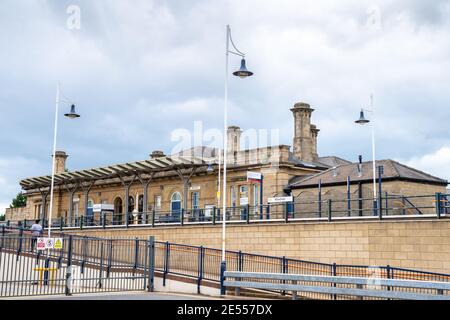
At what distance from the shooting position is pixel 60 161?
71500 millimetres

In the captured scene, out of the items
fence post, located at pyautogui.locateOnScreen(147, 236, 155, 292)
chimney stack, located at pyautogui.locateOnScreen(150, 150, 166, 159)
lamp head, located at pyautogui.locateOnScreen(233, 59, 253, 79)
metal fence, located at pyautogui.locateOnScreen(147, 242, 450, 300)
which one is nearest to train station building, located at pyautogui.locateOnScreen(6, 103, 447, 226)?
metal fence, located at pyautogui.locateOnScreen(147, 242, 450, 300)

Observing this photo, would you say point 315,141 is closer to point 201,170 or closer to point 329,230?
point 201,170

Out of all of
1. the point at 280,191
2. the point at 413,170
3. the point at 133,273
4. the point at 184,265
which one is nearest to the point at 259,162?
the point at 280,191

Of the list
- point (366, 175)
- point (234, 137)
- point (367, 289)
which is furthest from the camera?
point (234, 137)

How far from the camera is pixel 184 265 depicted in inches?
877

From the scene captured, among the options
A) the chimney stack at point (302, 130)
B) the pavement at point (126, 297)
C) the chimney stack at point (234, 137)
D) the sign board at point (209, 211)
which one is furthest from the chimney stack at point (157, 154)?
the pavement at point (126, 297)

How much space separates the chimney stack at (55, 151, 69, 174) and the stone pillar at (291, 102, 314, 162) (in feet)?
114

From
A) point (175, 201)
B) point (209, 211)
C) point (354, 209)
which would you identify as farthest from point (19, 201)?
point (354, 209)

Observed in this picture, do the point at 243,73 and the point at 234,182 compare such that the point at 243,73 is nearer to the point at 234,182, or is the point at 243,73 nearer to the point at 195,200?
the point at 234,182

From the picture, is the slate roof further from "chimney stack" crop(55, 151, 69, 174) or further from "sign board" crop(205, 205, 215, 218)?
"chimney stack" crop(55, 151, 69, 174)

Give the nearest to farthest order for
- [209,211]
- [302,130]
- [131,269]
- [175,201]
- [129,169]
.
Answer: [131,269]
[209,211]
[129,169]
[175,201]
[302,130]

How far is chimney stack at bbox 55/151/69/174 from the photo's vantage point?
70744mm

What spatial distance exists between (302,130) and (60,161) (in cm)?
3621
